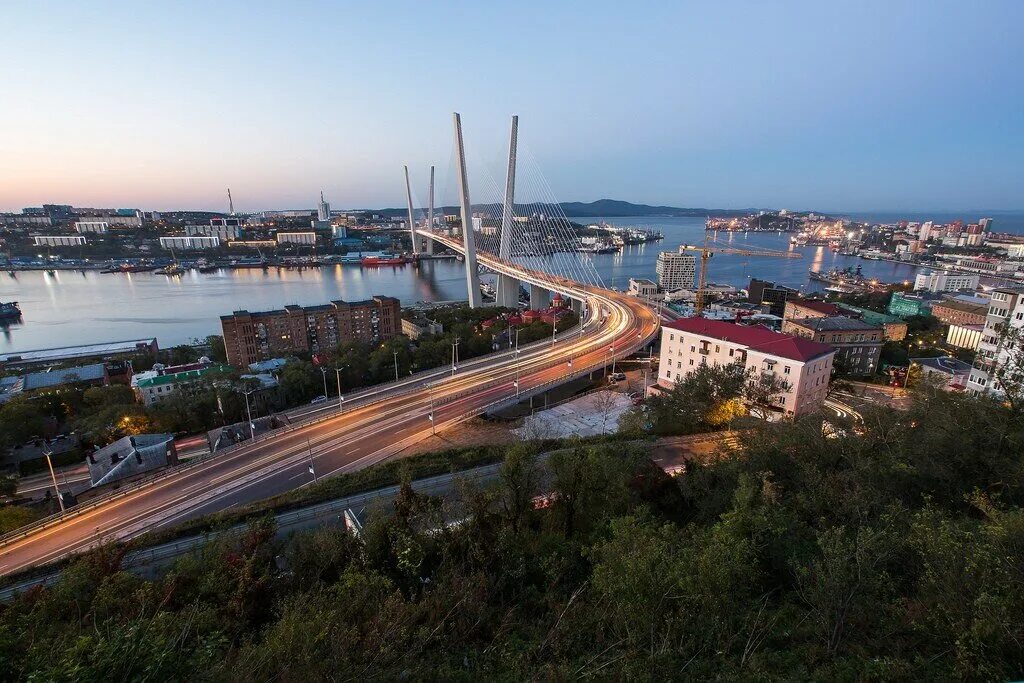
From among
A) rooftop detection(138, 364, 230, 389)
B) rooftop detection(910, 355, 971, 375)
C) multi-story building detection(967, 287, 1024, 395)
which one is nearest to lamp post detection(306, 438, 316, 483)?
rooftop detection(138, 364, 230, 389)

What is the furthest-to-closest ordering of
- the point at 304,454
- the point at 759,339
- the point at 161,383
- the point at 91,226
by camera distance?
the point at 91,226
the point at 161,383
the point at 759,339
the point at 304,454

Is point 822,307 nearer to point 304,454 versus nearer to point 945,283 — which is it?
point 304,454

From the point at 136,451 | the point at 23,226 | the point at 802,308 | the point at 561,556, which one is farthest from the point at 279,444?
the point at 23,226

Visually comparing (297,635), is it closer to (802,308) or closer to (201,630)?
(201,630)

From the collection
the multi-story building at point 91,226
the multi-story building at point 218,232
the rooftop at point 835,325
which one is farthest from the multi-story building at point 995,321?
the multi-story building at point 91,226

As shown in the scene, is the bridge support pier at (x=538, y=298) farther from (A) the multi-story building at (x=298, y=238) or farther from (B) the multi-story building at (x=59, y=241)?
(B) the multi-story building at (x=59, y=241)

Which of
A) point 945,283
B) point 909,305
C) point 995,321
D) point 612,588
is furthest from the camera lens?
point 945,283

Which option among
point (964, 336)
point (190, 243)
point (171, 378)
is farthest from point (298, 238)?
point (964, 336)

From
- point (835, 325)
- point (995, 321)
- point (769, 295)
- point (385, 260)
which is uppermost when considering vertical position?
point (995, 321)
